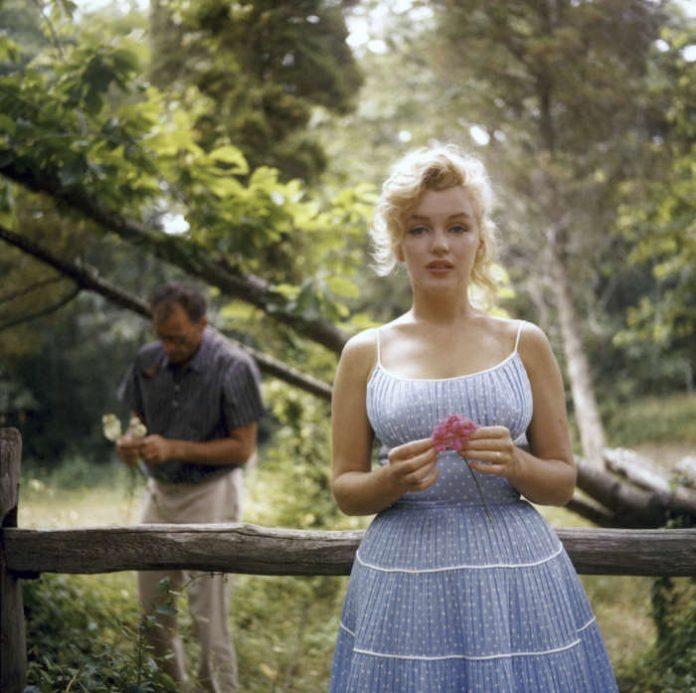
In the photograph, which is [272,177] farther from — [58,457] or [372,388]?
[58,457]

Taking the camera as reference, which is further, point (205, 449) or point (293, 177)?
point (293, 177)

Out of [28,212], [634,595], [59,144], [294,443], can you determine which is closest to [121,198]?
[59,144]

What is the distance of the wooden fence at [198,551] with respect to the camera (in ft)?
9.89

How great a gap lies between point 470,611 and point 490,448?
0.39 meters

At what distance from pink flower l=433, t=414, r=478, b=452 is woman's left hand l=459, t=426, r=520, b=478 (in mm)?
15

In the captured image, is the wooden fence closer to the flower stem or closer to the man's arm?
the man's arm

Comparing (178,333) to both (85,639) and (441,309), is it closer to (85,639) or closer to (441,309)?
(85,639)

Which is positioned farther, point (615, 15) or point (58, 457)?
point (58, 457)

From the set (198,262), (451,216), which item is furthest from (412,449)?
(198,262)

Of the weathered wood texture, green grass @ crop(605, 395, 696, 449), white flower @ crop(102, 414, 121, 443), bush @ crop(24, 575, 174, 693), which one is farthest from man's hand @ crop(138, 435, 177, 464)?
green grass @ crop(605, 395, 696, 449)

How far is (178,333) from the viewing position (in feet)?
13.7

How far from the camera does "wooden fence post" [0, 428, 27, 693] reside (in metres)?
2.97

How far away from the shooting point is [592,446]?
525 inches

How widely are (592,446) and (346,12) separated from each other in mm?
8049
